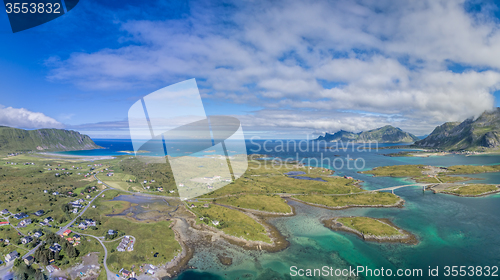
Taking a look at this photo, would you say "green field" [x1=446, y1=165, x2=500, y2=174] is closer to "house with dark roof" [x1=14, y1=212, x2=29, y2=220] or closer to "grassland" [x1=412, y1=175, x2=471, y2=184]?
"grassland" [x1=412, y1=175, x2=471, y2=184]

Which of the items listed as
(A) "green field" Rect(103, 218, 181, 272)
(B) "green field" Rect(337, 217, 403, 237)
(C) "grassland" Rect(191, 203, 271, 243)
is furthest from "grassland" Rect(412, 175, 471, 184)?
(A) "green field" Rect(103, 218, 181, 272)

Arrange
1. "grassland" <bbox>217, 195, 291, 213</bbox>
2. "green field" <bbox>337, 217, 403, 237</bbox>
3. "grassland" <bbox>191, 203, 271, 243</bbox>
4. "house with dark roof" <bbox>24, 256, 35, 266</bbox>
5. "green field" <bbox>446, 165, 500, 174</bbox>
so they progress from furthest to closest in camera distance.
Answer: "green field" <bbox>446, 165, 500, 174</bbox> < "grassland" <bbox>217, 195, 291, 213</bbox> < "green field" <bbox>337, 217, 403, 237</bbox> < "grassland" <bbox>191, 203, 271, 243</bbox> < "house with dark roof" <bbox>24, 256, 35, 266</bbox>

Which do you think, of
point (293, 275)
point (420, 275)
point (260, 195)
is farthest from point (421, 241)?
point (260, 195)

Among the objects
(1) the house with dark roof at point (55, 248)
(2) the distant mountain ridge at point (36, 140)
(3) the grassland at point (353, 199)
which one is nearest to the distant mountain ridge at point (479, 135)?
(3) the grassland at point (353, 199)

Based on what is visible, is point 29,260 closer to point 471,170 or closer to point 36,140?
point 471,170

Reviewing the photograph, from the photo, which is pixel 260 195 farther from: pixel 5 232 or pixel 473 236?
pixel 5 232

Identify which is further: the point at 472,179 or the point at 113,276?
the point at 472,179

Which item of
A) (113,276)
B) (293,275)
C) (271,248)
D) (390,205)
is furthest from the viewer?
(390,205)
